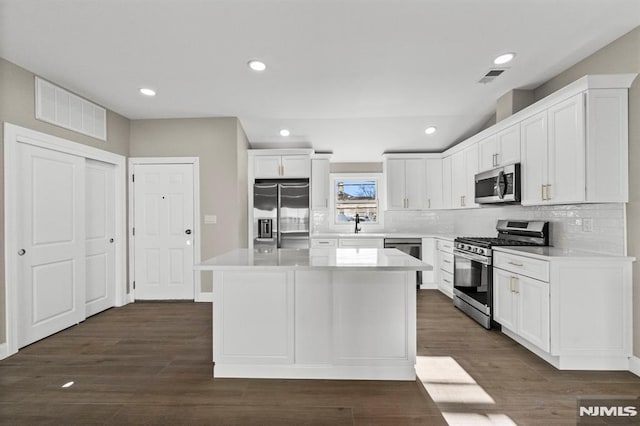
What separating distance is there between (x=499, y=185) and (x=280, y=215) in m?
3.05

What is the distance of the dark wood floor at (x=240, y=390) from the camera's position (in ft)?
6.38

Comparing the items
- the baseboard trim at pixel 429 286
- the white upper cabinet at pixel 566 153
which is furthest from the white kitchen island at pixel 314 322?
the baseboard trim at pixel 429 286

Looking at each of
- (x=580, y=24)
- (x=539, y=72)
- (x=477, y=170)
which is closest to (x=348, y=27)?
(x=580, y=24)

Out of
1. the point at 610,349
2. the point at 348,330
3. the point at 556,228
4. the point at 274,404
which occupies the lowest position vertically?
the point at 274,404

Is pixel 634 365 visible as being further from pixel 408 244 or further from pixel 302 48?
pixel 302 48

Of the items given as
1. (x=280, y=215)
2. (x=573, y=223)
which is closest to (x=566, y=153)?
(x=573, y=223)

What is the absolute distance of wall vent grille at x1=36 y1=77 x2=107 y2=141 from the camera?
3.15 meters

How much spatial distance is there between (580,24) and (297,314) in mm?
3131

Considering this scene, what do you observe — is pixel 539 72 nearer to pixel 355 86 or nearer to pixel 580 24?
pixel 580 24

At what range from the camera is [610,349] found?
245cm

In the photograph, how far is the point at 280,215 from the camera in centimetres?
498

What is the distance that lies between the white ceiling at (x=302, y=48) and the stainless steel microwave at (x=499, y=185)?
3.22ft

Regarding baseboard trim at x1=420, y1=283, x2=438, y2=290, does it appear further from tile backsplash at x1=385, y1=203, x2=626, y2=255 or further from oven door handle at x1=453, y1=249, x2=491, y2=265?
oven door handle at x1=453, y1=249, x2=491, y2=265

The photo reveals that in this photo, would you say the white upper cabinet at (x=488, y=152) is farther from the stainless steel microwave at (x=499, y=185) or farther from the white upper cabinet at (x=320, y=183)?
the white upper cabinet at (x=320, y=183)
